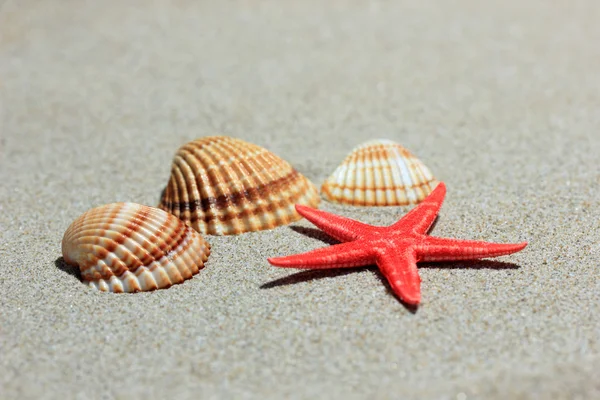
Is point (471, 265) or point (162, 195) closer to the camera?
point (471, 265)

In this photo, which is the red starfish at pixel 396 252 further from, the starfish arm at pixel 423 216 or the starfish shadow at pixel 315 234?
the starfish shadow at pixel 315 234

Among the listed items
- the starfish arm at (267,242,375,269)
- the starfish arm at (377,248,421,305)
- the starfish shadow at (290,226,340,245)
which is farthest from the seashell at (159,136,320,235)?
the starfish arm at (377,248,421,305)

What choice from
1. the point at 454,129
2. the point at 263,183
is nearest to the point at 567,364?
the point at 263,183

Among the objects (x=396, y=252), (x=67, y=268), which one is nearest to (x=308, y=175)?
(x=396, y=252)

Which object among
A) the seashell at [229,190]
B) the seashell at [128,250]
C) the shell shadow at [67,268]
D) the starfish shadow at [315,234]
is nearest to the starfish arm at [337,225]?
the starfish shadow at [315,234]

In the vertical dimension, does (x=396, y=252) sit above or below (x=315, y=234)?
above

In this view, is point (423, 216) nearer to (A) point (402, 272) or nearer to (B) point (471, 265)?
(B) point (471, 265)
